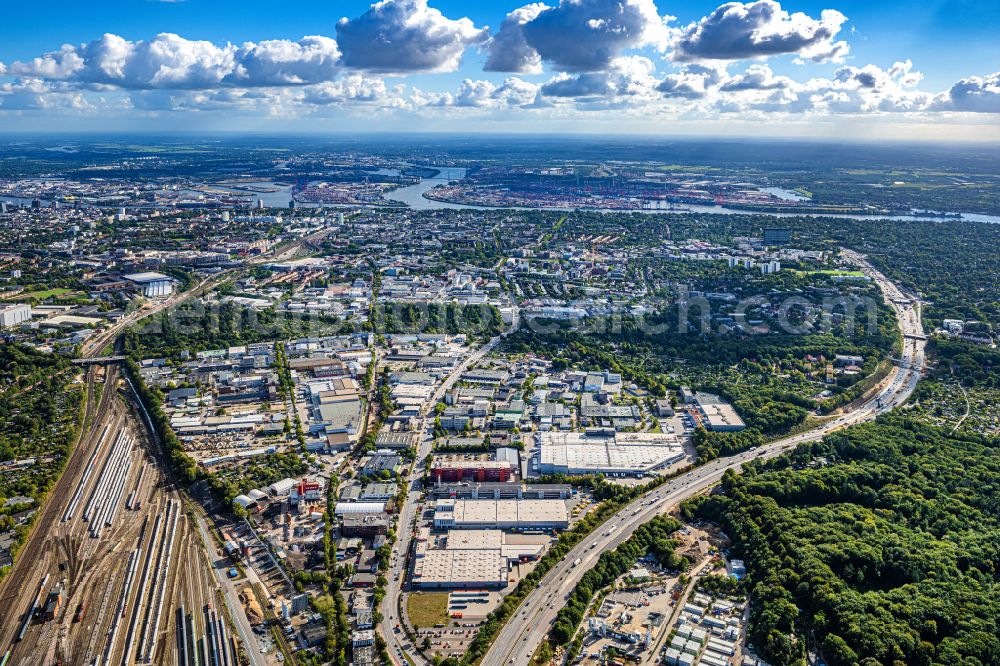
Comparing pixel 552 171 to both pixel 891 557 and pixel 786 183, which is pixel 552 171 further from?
pixel 891 557

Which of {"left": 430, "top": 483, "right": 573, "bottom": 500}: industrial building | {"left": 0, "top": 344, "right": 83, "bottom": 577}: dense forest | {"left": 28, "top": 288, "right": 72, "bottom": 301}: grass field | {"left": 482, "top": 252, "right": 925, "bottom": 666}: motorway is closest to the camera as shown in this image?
{"left": 482, "top": 252, "right": 925, "bottom": 666}: motorway

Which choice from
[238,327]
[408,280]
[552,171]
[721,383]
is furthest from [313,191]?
[721,383]

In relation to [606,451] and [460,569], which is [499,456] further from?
[460,569]

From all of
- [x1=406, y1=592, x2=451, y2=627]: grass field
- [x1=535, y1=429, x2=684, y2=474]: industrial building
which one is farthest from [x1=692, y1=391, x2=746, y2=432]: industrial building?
[x1=406, y1=592, x2=451, y2=627]: grass field

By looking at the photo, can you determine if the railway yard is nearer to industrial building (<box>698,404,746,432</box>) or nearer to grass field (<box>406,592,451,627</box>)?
grass field (<box>406,592,451,627</box>)

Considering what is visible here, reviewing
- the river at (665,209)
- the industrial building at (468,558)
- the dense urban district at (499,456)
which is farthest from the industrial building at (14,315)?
the river at (665,209)
